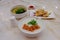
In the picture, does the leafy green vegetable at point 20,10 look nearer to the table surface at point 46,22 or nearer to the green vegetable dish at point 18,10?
the green vegetable dish at point 18,10

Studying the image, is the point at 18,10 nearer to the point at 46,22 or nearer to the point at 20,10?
the point at 20,10

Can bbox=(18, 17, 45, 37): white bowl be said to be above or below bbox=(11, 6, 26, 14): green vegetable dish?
below

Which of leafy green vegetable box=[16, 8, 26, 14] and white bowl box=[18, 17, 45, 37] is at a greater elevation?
leafy green vegetable box=[16, 8, 26, 14]

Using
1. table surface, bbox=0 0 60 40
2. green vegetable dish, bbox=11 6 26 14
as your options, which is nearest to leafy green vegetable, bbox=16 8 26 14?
green vegetable dish, bbox=11 6 26 14

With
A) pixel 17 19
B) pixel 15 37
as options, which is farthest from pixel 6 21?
pixel 15 37

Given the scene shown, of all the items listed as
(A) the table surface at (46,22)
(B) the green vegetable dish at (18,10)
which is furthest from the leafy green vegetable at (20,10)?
(A) the table surface at (46,22)

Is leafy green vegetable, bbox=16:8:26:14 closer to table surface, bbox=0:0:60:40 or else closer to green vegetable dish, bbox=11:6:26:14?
green vegetable dish, bbox=11:6:26:14

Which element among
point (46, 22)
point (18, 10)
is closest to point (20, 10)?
point (18, 10)

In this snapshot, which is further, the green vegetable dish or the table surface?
the green vegetable dish

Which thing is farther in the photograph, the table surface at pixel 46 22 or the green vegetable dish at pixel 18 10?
the green vegetable dish at pixel 18 10
